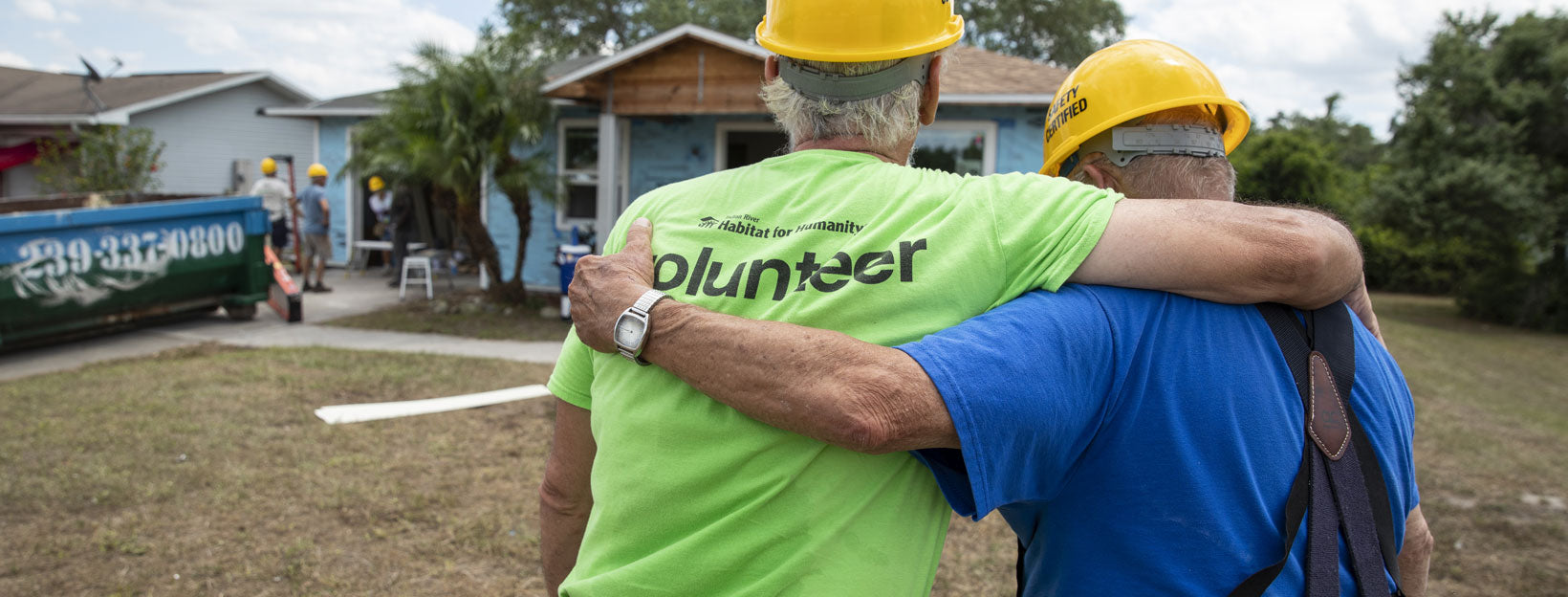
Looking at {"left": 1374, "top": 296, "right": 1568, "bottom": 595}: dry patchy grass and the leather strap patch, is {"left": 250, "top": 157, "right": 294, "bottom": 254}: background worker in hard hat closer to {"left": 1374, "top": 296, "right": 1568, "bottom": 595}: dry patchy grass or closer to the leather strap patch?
{"left": 1374, "top": 296, "right": 1568, "bottom": 595}: dry patchy grass

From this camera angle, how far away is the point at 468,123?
11367 millimetres

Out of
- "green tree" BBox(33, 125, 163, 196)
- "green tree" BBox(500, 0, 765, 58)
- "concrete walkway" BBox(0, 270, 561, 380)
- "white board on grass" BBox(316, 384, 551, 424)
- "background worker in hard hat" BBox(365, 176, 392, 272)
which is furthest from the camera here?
"green tree" BBox(500, 0, 765, 58)

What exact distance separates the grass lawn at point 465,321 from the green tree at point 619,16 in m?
21.5

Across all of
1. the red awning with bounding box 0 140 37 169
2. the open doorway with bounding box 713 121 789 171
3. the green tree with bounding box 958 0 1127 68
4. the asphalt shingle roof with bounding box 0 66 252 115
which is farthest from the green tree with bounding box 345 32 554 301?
the green tree with bounding box 958 0 1127 68

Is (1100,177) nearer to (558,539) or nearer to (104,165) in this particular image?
(558,539)

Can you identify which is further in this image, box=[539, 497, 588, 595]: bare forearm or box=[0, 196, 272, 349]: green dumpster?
box=[0, 196, 272, 349]: green dumpster

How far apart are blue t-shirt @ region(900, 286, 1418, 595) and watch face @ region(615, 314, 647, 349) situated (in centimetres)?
42

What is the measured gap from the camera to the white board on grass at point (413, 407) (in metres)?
6.57

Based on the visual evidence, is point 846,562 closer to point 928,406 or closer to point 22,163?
point 928,406

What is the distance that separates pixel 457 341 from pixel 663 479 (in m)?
9.45

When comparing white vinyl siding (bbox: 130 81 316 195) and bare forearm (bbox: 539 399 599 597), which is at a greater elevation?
white vinyl siding (bbox: 130 81 316 195)

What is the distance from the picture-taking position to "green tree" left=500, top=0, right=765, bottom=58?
3209 centimetres

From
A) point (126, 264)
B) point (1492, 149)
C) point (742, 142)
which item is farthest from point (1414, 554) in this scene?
point (1492, 149)

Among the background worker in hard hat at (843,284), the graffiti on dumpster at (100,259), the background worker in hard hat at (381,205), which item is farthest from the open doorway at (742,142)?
the background worker in hard hat at (843,284)
